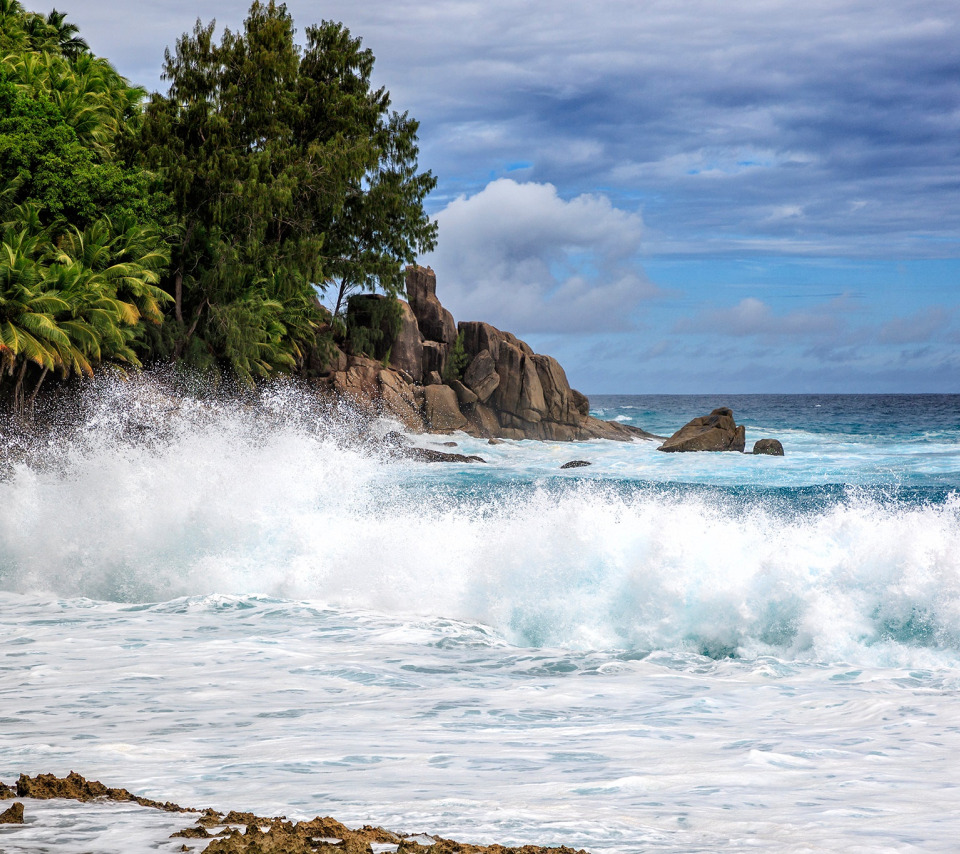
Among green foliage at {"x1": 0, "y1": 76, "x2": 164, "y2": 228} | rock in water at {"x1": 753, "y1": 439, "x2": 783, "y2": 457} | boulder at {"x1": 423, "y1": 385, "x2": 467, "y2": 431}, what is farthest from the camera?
boulder at {"x1": 423, "y1": 385, "x2": 467, "y2": 431}

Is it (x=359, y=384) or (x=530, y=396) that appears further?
(x=530, y=396)

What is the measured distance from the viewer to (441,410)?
41.1 metres

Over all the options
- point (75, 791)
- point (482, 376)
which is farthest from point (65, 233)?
point (75, 791)

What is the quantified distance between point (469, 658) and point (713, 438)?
96.4ft

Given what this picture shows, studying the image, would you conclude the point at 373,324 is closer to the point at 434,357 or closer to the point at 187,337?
the point at 434,357

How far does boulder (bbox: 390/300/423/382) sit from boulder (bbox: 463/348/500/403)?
2727 millimetres

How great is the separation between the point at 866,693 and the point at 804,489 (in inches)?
705

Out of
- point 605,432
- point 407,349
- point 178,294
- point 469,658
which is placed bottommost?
point 469,658

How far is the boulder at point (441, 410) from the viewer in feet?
133

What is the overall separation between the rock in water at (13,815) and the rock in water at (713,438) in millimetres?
33197

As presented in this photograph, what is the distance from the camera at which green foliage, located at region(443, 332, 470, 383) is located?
4531cm

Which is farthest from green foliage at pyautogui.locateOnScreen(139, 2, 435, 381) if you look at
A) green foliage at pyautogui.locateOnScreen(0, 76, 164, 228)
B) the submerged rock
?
the submerged rock

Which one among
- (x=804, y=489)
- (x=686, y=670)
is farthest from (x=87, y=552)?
(x=804, y=489)

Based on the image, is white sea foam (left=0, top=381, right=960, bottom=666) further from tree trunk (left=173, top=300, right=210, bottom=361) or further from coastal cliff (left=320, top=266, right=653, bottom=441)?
coastal cliff (left=320, top=266, right=653, bottom=441)
